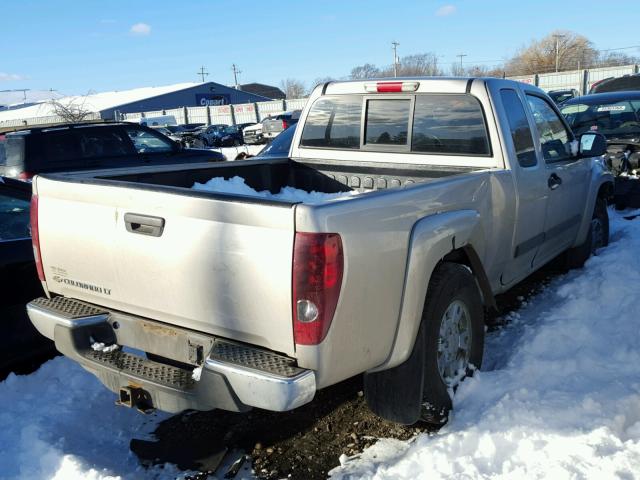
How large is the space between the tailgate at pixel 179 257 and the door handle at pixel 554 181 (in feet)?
9.54

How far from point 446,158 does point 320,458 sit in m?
2.28

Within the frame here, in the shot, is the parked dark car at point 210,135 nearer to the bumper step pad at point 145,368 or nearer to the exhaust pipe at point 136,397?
the bumper step pad at point 145,368

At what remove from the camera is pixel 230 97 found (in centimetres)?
8138

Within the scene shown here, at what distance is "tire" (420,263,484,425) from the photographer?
321 centimetres

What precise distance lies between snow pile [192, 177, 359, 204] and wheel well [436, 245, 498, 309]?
910 mm

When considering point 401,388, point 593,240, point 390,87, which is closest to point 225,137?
point 593,240

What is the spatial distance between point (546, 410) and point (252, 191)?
98.0 inches

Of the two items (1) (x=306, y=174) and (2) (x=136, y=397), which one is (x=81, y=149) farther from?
(2) (x=136, y=397)

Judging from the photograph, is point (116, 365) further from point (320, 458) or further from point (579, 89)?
point (579, 89)

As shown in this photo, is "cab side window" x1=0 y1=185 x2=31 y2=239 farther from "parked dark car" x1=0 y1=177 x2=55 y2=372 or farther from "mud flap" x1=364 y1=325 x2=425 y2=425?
"mud flap" x1=364 y1=325 x2=425 y2=425

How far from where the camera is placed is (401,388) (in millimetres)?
3123

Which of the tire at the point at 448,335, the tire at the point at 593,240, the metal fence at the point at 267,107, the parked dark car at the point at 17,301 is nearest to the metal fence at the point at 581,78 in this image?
the metal fence at the point at 267,107

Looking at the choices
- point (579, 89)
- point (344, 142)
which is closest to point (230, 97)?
point (579, 89)

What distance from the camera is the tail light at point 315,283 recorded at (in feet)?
8.03
